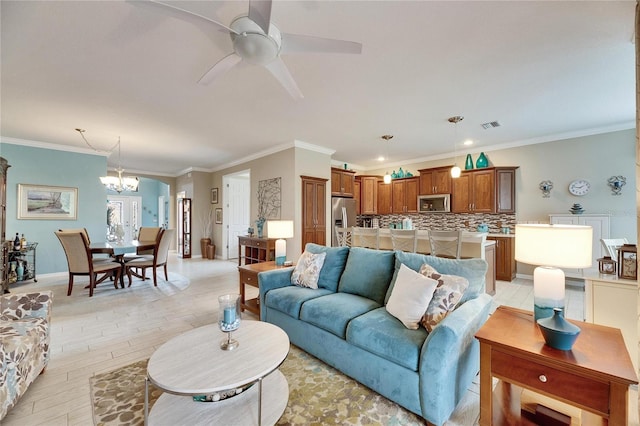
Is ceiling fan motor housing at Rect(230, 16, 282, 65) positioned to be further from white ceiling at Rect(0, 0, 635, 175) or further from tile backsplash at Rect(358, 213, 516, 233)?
tile backsplash at Rect(358, 213, 516, 233)

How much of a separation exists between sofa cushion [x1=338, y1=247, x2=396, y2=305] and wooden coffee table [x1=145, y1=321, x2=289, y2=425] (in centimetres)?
96

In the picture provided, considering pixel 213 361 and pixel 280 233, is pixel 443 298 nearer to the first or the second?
pixel 213 361

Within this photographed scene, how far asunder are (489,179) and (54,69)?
261 inches

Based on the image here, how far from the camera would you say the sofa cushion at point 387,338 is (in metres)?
1.62

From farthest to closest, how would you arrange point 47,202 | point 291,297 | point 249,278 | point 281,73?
1. point 47,202
2. point 249,278
3. point 291,297
4. point 281,73

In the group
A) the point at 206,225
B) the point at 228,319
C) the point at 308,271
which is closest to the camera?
the point at 228,319

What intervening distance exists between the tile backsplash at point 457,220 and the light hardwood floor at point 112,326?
1155 mm

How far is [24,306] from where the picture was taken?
2.07m

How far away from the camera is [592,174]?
14.7 ft

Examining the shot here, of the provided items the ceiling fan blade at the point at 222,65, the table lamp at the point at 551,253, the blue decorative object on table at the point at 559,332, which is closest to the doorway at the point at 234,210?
the ceiling fan blade at the point at 222,65

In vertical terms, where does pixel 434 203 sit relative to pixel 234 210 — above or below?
above

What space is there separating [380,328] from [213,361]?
3.53 feet

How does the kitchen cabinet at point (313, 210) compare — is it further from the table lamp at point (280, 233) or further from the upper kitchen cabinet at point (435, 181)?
the upper kitchen cabinet at point (435, 181)

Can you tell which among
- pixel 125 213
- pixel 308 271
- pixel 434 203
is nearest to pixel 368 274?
pixel 308 271
